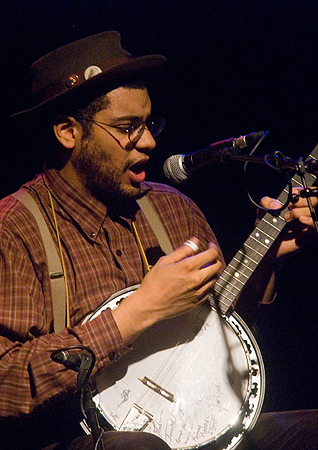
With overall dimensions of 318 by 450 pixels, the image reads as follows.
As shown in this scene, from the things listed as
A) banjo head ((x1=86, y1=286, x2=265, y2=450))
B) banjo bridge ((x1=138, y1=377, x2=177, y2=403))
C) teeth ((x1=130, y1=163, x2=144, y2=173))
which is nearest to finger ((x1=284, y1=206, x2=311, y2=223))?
banjo head ((x1=86, y1=286, x2=265, y2=450))

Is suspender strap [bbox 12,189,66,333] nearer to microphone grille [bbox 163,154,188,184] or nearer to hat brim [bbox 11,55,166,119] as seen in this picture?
hat brim [bbox 11,55,166,119]

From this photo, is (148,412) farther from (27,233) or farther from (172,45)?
(172,45)

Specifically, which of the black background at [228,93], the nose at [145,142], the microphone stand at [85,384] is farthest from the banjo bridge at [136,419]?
the black background at [228,93]

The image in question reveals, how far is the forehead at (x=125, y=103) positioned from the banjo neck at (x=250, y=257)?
0.77 meters

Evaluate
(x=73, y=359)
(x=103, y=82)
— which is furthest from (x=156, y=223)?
(x=73, y=359)

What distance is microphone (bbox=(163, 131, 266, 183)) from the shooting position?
5.25ft

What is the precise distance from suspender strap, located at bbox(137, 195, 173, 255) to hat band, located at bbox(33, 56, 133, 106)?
2.19 ft

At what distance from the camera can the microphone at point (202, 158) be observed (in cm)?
160

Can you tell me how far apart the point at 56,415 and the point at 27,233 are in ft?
2.52

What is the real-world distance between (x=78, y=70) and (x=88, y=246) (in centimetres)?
83

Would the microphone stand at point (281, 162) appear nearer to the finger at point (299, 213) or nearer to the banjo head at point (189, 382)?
the finger at point (299, 213)

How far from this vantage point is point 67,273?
2146mm

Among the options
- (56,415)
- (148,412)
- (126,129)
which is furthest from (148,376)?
(126,129)

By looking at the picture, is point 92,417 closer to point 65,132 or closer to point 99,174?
point 99,174
